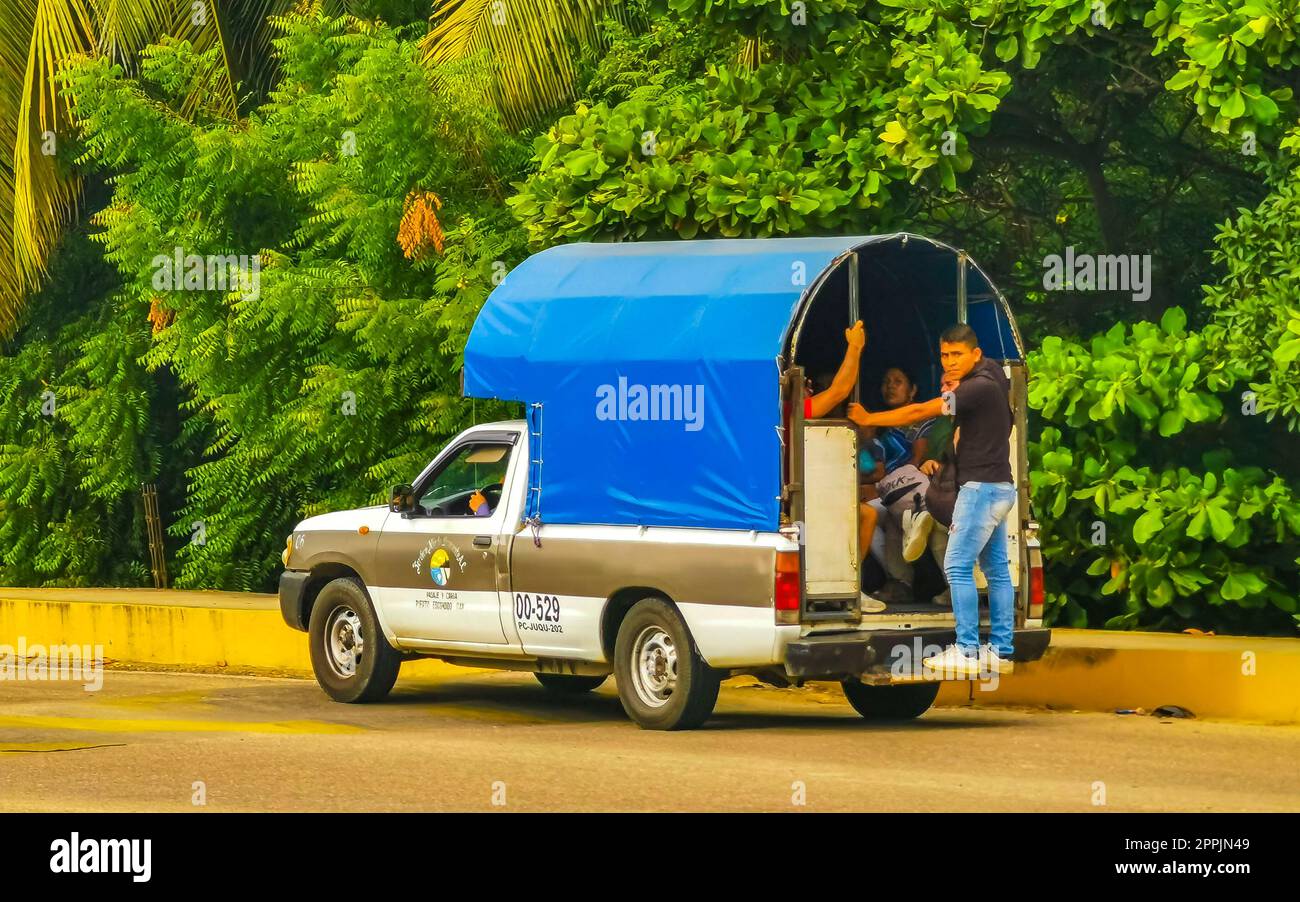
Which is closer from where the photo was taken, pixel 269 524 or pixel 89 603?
pixel 89 603

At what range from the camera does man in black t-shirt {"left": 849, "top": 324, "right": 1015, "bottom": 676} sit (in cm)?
1262

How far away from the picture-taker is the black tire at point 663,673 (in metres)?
12.4

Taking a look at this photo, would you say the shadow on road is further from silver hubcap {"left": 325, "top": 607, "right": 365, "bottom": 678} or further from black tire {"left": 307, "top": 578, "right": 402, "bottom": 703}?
silver hubcap {"left": 325, "top": 607, "right": 365, "bottom": 678}

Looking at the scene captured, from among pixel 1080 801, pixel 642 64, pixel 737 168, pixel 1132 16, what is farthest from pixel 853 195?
pixel 1080 801

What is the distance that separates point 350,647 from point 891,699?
3541 mm

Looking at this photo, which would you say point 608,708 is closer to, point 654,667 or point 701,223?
point 654,667

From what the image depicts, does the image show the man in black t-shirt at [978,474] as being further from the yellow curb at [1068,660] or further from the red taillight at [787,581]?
the yellow curb at [1068,660]

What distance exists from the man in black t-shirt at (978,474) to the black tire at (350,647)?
3.56 meters

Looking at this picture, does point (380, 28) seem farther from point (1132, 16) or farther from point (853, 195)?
point (1132, 16)

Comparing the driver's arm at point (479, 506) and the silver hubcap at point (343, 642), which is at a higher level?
the driver's arm at point (479, 506)

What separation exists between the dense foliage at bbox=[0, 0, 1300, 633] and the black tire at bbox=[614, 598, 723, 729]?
3532 millimetres

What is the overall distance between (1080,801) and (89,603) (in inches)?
422

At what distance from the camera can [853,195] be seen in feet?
50.8

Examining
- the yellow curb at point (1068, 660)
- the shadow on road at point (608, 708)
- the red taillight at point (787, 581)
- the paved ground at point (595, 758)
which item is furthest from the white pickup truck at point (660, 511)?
the yellow curb at point (1068, 660)
